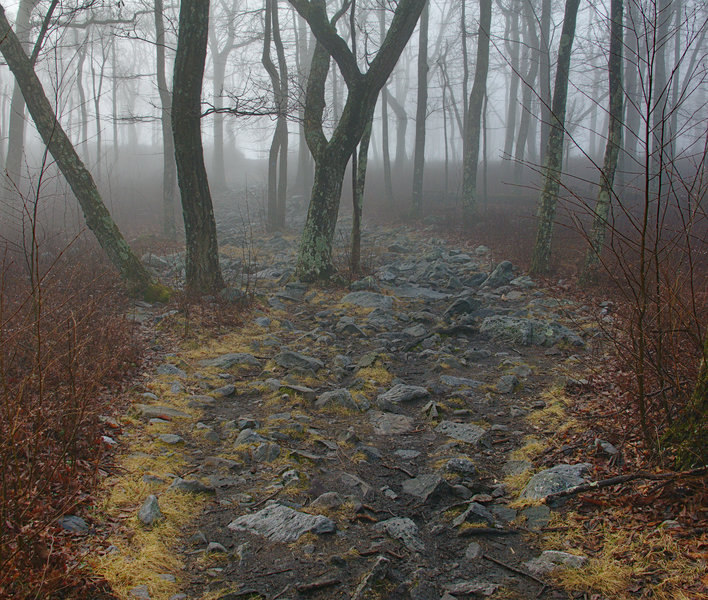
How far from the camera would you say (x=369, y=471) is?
12.7 ft

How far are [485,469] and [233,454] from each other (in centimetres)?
191

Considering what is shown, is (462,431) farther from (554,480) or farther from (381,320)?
(381,320)

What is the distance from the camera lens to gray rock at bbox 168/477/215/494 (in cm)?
345

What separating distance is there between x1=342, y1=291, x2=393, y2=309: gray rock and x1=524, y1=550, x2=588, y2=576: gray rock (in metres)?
5.94

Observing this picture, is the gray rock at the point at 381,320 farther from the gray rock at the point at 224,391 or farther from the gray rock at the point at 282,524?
the gray rock at the point at 282,524

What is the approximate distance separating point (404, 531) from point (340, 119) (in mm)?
7903

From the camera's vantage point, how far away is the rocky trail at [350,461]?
2717 mm

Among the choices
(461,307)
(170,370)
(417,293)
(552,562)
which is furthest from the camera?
(417,293)

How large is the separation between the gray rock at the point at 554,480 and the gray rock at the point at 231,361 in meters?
3.54

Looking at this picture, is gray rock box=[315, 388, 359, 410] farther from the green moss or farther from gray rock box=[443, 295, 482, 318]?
the green moss

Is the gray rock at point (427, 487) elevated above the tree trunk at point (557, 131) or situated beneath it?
situated beneath

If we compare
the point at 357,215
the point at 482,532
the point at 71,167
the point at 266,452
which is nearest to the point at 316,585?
the point at 482,532

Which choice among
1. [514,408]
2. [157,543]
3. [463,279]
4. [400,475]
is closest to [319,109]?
[463,279]

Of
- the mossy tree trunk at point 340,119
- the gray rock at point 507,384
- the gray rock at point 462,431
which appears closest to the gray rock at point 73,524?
the gray rock at point 462,431
